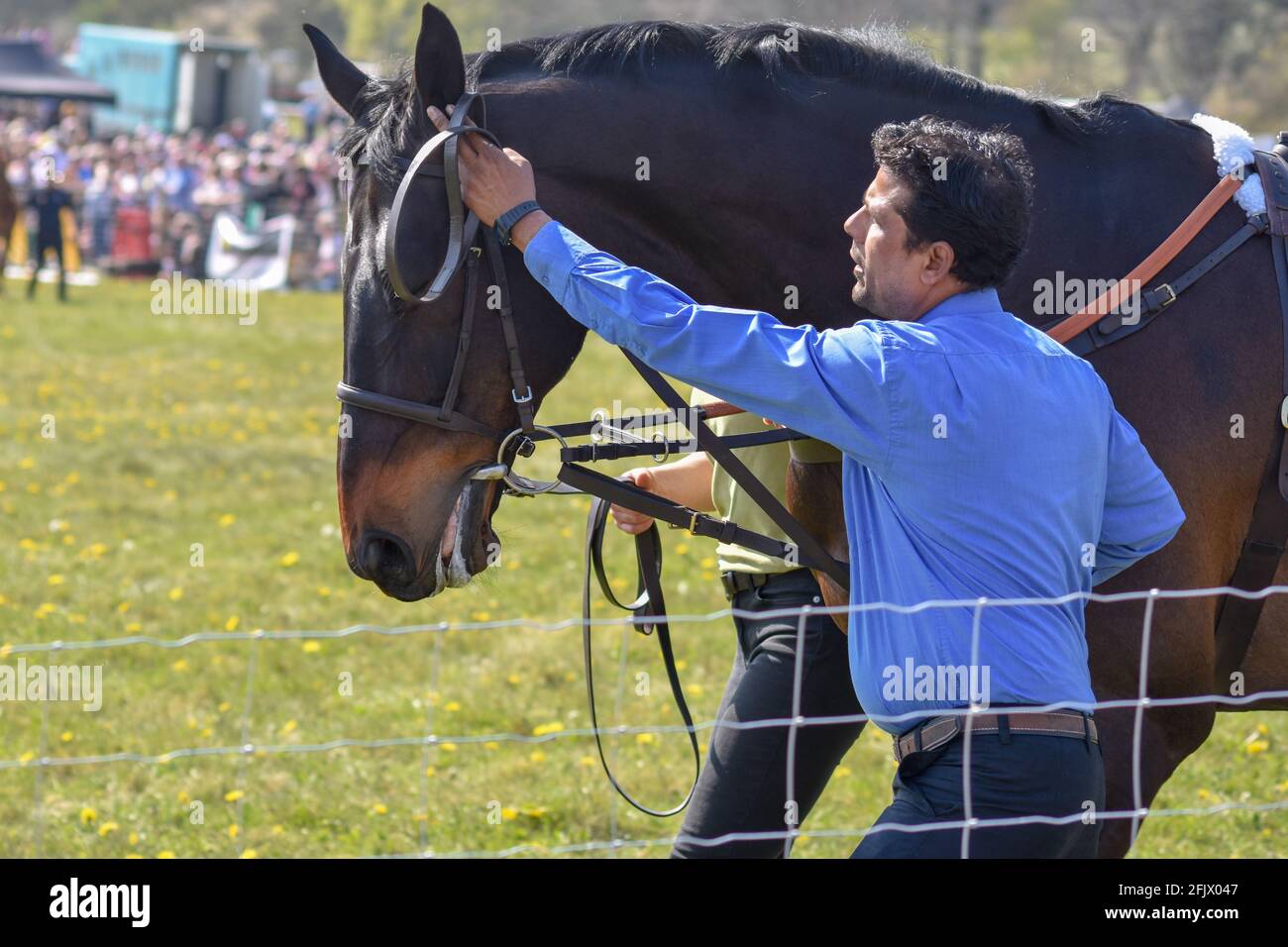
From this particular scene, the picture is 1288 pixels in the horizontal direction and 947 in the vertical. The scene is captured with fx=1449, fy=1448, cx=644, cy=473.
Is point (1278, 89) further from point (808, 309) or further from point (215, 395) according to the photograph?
point (808, 309)

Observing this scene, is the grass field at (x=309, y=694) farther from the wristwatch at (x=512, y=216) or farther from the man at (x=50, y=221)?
the man at (x=50, y=221)

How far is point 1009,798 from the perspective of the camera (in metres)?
2.46

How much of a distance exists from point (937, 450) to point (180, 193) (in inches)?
909

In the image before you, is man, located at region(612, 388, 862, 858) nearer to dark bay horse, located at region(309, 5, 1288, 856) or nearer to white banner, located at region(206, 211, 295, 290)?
dark bay horse, located at region(309, 5, 1288, 856)

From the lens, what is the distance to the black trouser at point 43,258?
64.7ft

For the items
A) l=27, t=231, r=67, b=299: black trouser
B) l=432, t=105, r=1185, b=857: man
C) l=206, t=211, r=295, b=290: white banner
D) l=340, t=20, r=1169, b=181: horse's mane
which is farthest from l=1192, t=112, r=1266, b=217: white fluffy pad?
l=206, t=211, r=295, b=290: white banner

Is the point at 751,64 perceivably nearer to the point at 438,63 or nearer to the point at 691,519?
the point at 438,63

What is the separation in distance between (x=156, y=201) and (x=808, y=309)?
22.4 m

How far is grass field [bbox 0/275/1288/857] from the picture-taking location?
16.2 feet

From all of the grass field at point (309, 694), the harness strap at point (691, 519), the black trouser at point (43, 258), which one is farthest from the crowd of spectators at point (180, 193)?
the harness strap at point (691, 519)

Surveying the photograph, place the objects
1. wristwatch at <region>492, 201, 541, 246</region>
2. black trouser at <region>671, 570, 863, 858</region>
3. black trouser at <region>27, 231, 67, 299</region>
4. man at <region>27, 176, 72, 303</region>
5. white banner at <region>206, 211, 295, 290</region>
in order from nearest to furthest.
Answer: wristwatch at <region>492, 201, 541, 246</region>
black trouser at <region>671, 570, 863, 858</region>
black trouser at <region>27, 231, 67, 299</region>
man at <region>27, 176, 72, 303</region>
white banner at <region>206, 211, 295, 290</region>

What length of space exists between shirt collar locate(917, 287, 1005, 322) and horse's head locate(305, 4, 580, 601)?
34.3 inches

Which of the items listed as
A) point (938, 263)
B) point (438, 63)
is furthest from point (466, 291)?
point (938, 263)

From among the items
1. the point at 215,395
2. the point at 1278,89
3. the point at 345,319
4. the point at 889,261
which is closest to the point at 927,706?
the point at 889,261
